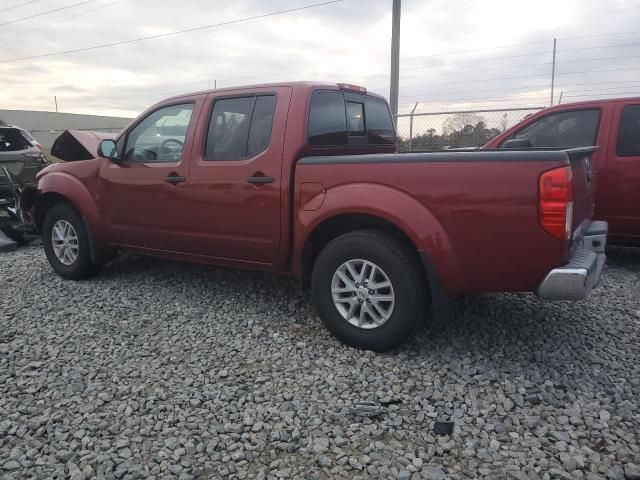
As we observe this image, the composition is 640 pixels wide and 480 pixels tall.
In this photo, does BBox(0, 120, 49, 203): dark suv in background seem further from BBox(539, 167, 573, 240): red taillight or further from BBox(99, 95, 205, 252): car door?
BBox(539, 167, 573, 240): red taillight

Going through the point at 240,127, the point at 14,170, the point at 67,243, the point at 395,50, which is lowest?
the point at 67,243

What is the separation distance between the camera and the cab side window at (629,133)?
17.4 ft

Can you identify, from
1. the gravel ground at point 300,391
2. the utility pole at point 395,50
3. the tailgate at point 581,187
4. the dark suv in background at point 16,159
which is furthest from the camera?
the utility pole at point 395,50

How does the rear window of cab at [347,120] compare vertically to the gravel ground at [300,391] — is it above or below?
above

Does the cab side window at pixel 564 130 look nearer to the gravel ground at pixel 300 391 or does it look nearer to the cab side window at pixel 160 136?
the gravel ground at pixel 300 391

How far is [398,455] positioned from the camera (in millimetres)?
2484

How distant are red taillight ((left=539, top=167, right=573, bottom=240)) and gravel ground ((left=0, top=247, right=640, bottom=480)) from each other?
953mm

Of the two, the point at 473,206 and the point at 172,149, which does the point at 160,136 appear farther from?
the point at 473,206

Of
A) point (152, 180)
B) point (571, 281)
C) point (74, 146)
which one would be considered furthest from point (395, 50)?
point (571, 281)

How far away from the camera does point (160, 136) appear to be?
4.68 metres

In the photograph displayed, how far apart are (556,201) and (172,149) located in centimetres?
314

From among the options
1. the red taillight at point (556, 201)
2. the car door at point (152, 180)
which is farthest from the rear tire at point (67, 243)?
the red taillight at point (556, 201)

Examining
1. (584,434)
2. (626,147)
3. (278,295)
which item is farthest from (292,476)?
(626,147)

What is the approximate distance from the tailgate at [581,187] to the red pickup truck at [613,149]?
5.55ft
